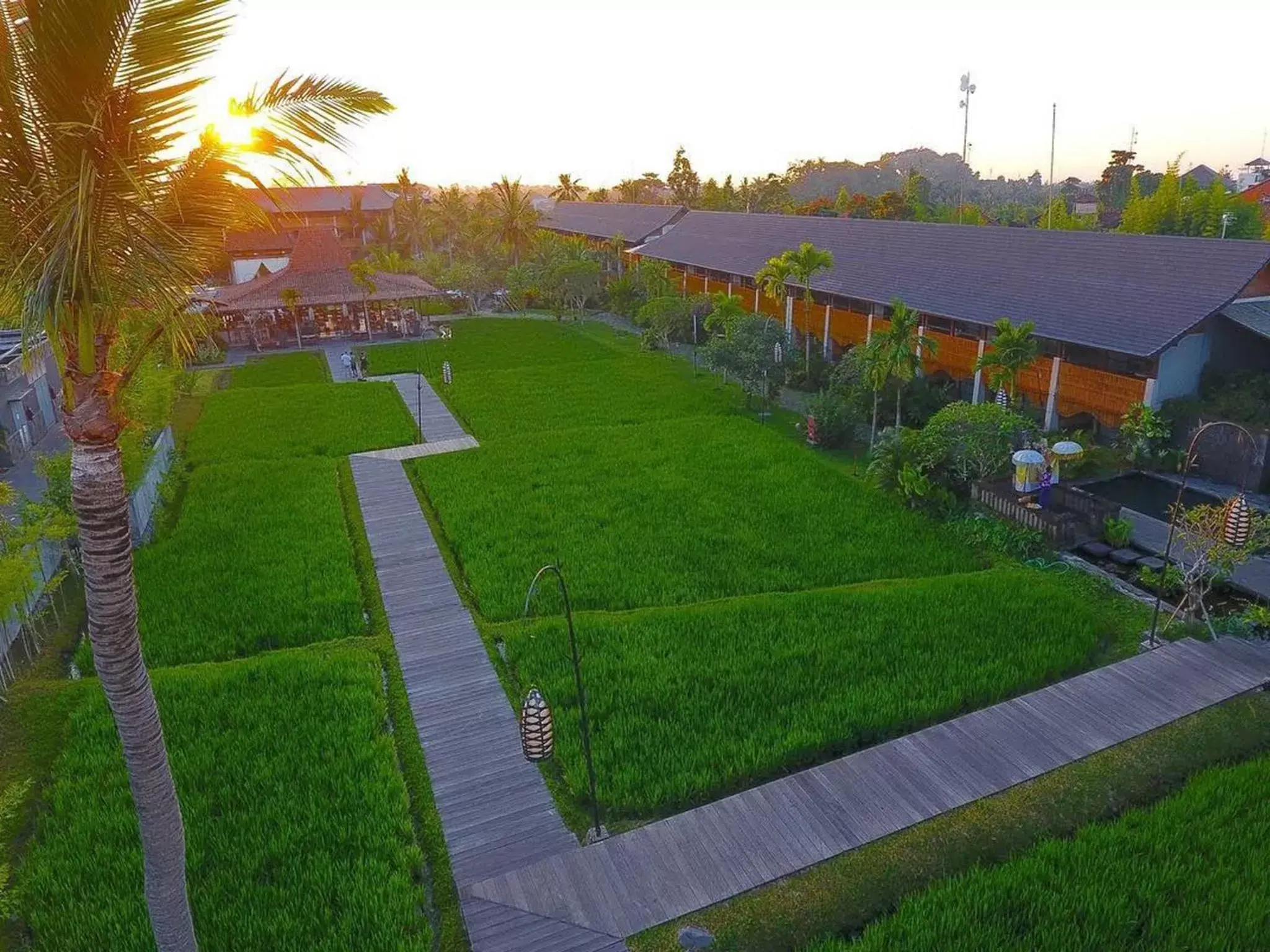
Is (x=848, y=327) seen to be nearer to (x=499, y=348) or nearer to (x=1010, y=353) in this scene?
(x=1010, y=353)

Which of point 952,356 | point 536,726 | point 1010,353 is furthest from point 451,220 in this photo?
A: point 536,726

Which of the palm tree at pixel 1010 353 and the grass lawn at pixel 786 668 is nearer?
the grass lawn at pixel 786 668

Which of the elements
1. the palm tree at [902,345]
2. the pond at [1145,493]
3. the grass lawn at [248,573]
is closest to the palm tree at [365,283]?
the grass lawn at [248,573]

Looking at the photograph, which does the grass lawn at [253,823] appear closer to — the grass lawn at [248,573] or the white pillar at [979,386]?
the grass lawn at [248,573]

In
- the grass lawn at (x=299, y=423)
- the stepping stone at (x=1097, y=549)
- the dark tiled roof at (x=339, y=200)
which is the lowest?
the stepping stone at (x=1097, y=549)

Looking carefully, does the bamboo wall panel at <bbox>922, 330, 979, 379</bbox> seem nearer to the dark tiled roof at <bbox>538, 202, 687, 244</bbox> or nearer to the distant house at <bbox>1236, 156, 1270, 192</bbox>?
the dark tiled roof at <bbox>538, 202, 687, 244</bbox>

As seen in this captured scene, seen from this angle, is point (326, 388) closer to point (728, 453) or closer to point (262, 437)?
point (262, 437)

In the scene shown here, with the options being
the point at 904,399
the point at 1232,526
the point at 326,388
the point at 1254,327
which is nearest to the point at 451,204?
the point at 326,388
